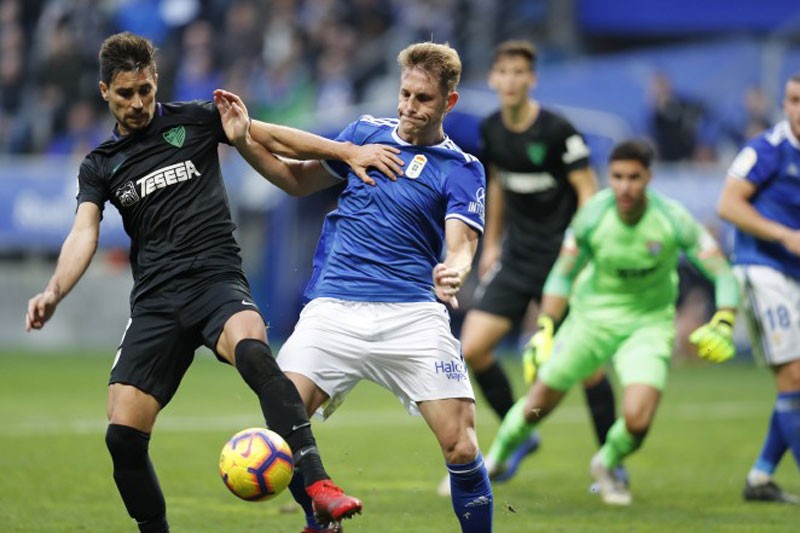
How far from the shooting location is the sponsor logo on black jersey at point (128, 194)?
6.91 meters

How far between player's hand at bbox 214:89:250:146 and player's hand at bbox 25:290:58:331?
114 centimetres

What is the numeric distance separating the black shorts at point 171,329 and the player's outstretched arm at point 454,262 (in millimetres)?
977

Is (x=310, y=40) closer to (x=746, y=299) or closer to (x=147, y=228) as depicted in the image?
(x=746, y=299)

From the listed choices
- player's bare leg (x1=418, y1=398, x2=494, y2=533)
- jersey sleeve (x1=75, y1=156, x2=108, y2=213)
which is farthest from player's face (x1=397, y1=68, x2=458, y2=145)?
jersey sleeve (x1=75, y1=156, x2=108, y2=213)

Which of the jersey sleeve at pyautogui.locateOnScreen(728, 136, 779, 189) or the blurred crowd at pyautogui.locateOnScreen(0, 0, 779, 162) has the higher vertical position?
the blurred crowd at pyautogui.locateOnScreen(0, 0, 779, 162)

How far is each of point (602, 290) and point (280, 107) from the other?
532 inches

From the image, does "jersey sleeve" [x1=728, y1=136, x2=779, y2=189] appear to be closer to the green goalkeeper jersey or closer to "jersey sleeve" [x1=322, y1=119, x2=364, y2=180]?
the green goalkeeper jersey

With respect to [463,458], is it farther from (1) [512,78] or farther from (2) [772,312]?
(1) [512,78]

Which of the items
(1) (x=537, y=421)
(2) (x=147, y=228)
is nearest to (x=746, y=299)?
(1) (x=537, y=421)

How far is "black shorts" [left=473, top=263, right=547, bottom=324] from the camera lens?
33.5 ft

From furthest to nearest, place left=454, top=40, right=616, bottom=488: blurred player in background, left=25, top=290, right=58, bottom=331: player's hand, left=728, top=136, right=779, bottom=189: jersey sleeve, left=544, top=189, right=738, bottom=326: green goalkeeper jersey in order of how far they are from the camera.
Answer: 1. left=454, top=40, right=616, bottom=488: blurred player in background
2. left=544, top=189, right=738, bottom=326: green goalkeeper jersey
3. left=728, top=136, right=779, bottom=189: jersey sleeve
4. left=25, top=290, right=58, bottom=331: player's hand

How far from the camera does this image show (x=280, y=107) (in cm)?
2227

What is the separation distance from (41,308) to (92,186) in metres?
0.70

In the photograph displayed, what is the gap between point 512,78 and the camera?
1017 cm
